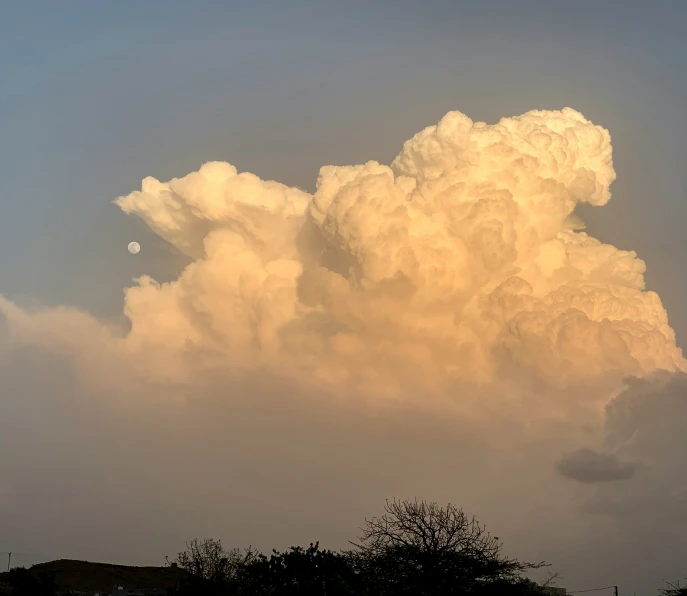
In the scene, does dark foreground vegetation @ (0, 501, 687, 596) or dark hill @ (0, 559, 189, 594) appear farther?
dark hill @ (0, 559, 189, 594)

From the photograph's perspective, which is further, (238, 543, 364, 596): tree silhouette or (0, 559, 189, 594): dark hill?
(0, 559, 189, 594): dark hill

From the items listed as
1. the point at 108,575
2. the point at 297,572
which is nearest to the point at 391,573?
the point at 297,572

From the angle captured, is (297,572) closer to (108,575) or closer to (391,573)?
(391,573)

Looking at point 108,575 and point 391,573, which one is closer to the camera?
point 391,573

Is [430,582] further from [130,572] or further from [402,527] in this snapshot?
[130,572]

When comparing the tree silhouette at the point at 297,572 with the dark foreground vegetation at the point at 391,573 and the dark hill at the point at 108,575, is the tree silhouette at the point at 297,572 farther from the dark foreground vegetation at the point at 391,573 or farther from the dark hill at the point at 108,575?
the dark hill at the point at 108,575

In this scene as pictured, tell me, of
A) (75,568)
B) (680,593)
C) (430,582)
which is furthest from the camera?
(75,568)

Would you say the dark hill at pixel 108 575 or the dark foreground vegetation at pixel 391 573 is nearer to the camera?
the dark foreground vegetation at pixel 391 573

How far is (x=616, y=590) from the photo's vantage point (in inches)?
3752

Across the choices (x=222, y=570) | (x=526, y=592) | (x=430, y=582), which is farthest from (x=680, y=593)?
(x=222, y=570)

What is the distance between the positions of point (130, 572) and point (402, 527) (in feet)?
238

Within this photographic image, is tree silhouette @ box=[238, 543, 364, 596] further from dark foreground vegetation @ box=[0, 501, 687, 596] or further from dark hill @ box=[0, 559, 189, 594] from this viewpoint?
dark hill @ box=[0, 559, 189, 594]

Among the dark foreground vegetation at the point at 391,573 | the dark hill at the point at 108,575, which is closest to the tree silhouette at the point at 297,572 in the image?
the dark foreground vegetation at the point at 391,573

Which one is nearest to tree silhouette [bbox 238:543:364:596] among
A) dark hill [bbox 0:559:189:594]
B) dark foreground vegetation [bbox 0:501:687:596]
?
dark foreground vegetation [bbox 0:501:687:596]
